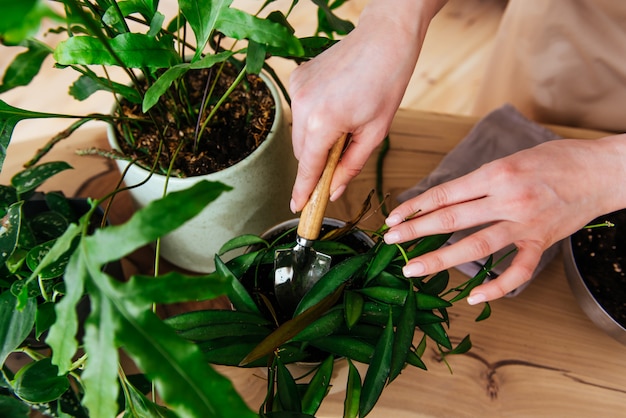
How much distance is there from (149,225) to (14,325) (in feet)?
0.93

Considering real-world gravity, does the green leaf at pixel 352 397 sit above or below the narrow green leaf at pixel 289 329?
below

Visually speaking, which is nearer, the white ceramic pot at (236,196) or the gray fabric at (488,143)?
the white ceramic pot at (236,196)

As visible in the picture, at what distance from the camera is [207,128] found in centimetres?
62

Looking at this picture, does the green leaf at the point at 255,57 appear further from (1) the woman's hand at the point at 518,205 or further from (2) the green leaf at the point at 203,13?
(1) the woman's hand at the point at 518,205

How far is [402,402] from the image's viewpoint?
621 mm

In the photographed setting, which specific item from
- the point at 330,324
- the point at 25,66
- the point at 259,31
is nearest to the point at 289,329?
the point at 330,324

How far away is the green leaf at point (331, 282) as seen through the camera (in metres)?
0.50

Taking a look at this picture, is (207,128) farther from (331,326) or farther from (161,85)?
(331,326)

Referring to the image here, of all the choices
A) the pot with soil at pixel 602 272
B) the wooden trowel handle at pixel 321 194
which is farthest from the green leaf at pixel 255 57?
the pot with soil at pixel 602 272

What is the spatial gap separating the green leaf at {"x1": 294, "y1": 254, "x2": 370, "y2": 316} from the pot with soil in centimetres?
30

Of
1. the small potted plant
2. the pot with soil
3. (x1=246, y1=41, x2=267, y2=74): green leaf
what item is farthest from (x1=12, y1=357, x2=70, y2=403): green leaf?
the pot with soil

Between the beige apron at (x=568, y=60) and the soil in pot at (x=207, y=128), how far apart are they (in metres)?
0.53

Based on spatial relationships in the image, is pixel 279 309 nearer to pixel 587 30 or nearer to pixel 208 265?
pixel 208 265

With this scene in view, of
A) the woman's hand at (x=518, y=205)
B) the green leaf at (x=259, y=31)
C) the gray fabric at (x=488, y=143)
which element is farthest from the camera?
the gray fabric at (x=488, y=143)
